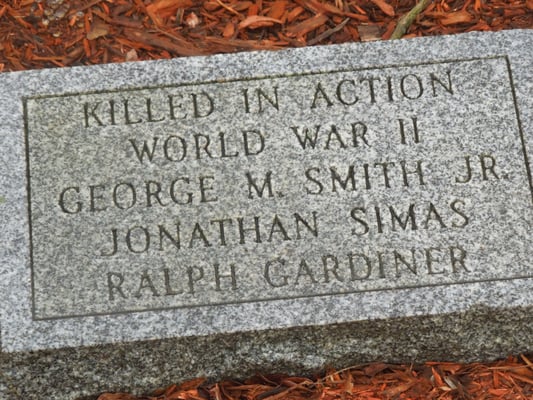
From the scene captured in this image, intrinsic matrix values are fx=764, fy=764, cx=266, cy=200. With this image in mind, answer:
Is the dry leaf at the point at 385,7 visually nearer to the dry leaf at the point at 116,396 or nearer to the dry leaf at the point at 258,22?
the dry leaf at the point at 258,22

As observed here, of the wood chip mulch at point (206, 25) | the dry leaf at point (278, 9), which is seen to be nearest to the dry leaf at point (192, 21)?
the wood chip mulch at point (206, 25)

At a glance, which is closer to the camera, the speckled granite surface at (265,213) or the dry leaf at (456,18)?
the speckled granite surface at (265,213)

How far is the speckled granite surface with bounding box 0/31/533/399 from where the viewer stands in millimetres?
2973

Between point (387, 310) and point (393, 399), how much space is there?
372mm

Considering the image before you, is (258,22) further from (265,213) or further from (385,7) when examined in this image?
(265,213)

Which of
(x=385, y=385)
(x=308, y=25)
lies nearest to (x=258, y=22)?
(x=308, y=25)

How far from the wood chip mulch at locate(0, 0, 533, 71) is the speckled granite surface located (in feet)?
2.03

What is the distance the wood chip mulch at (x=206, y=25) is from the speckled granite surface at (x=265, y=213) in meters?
0.62

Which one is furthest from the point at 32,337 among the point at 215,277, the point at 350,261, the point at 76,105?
the point at 350,261

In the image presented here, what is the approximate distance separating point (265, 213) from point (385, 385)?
841mm

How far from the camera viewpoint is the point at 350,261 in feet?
9.92

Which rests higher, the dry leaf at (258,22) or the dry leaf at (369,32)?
the dry leaf at (258,22)

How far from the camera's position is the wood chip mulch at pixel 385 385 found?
304 cm

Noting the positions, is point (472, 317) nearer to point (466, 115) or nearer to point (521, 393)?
point (521, 393)
